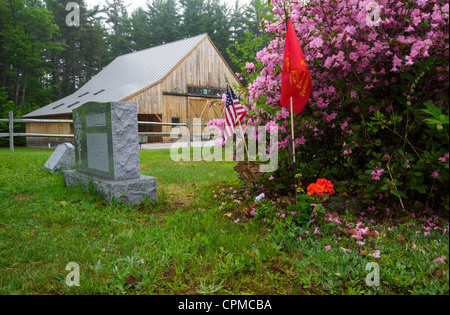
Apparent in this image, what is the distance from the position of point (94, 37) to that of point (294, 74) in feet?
112

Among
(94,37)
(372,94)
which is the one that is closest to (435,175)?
(372,94)

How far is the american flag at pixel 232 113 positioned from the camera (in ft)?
14.9

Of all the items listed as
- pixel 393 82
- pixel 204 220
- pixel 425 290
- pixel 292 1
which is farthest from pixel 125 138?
pixel 425 290

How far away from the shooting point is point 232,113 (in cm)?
457

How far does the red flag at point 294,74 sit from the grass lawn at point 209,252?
1380 mm

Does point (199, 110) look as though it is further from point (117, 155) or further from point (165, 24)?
point (165, 24)

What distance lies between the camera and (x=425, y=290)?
6.46 ft

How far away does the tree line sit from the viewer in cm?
2544

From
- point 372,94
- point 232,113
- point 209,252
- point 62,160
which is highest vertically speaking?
point 372,94

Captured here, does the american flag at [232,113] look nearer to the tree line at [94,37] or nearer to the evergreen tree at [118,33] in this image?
the tree line at [94,37]

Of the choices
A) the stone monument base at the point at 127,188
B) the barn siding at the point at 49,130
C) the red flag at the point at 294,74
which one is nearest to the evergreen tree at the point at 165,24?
the barn siding at the point at 49,130

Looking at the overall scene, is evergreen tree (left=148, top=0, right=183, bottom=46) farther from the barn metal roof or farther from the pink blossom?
the pink blossom

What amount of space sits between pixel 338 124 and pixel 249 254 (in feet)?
7.00
